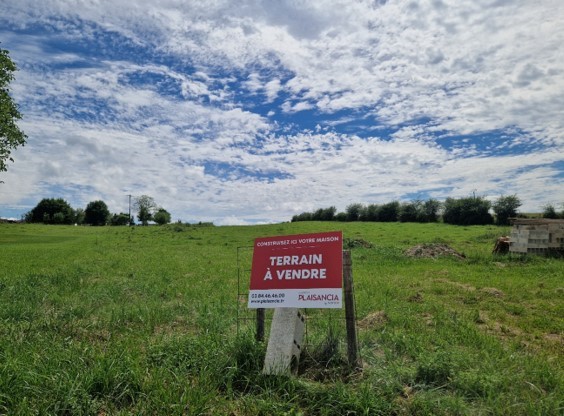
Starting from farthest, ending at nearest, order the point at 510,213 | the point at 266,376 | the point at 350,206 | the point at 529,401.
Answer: the point at 350,206, the point at 510,213, the point at 266,376, the point at 529,401

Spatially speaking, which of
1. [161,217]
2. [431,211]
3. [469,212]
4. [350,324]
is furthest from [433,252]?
[161,217]

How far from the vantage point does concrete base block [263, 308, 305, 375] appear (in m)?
5.31

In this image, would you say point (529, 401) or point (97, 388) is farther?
point (97, 388)

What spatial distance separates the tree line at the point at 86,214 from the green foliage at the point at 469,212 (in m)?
67.7

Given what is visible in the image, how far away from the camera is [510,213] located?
2448 inches

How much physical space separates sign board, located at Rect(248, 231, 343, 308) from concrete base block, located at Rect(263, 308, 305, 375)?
164 millimetres

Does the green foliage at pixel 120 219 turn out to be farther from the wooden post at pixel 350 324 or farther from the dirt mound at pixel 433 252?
the wooden post at pixel 350 324

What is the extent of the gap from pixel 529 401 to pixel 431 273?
12.6 metres

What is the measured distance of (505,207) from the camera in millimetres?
62531

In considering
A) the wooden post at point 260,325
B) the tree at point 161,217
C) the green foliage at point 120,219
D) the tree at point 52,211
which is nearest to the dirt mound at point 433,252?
the wooden post at point 260,325

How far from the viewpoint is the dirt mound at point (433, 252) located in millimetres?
21734

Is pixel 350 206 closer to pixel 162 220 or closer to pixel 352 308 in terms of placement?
pixel 162 220

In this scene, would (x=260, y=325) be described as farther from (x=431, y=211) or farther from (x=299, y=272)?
(x=431, y=211)

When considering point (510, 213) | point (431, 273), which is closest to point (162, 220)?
point (510, 213)
